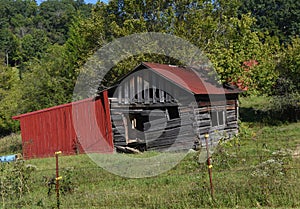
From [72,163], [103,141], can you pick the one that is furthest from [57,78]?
[72,163]

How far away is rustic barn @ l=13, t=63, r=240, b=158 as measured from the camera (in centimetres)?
1791

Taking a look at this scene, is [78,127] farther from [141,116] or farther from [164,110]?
[164,110]

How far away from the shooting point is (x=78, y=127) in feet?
63.7

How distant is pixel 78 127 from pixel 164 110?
4.77 meters

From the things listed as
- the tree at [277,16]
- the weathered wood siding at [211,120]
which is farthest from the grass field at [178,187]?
the tree at [277,16]

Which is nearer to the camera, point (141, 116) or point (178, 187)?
point (178, 187)

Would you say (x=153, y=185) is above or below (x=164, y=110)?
below

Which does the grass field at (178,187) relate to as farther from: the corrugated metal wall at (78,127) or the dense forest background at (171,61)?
the dense forest background at (171,61)

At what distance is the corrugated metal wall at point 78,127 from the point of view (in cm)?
1927

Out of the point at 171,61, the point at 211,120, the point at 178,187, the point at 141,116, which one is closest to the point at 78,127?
the point at 141,116

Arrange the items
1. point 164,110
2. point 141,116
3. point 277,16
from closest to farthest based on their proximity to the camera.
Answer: point 164,110 < point 141,116 < point 277,16

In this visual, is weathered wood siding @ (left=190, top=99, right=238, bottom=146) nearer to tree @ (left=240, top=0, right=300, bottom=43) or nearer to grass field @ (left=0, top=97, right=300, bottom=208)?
grass field @ (left=0, top=97, right=300, bottom=208)

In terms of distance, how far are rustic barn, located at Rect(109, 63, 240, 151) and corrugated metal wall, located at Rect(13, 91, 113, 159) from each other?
54cm

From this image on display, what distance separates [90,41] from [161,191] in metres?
27.7
